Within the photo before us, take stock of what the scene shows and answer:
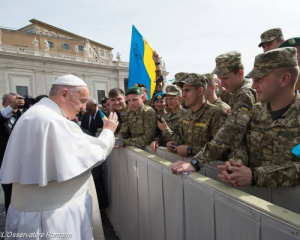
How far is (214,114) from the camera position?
2.44 metres

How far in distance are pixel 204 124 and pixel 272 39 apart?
240 centimetres

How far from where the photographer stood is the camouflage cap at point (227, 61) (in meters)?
2.17

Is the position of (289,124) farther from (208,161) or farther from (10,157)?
(10,157)

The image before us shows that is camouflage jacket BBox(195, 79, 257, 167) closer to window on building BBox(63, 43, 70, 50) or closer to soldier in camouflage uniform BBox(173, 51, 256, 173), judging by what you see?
soldier in camouflage uniform BBox(173, 51, 256, 173)

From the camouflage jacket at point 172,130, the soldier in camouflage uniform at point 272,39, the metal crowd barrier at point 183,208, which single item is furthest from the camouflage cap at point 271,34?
the metal crowd barrier at point 183,208

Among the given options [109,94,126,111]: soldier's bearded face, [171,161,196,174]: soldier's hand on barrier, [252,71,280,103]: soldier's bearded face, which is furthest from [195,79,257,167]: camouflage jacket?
[109,94,126,111]: soldier's bearded face

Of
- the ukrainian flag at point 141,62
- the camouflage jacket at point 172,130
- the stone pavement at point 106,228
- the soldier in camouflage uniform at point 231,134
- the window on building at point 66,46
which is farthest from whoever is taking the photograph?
the window on building at point 66,46

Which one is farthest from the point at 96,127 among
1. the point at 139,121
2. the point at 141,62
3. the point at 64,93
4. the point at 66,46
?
the point at 66,46

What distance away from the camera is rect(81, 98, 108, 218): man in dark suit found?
3.68m

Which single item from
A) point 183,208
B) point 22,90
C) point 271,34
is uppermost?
point 22,90

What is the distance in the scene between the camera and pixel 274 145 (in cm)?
155

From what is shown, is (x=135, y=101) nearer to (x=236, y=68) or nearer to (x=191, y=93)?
(x=191, y=93)

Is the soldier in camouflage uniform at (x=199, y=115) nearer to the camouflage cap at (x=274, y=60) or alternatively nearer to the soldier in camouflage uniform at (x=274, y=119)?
the soldier in camouflage uniform at (x=274, y=119)

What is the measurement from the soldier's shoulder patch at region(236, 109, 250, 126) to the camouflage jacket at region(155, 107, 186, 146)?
1.23 metres
